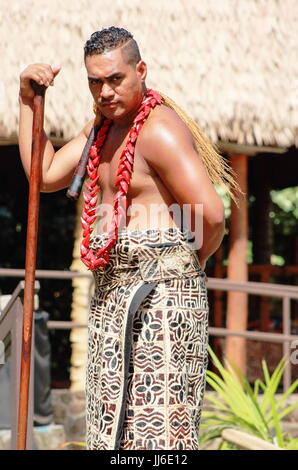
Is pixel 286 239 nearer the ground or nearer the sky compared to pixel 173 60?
nearer the ground

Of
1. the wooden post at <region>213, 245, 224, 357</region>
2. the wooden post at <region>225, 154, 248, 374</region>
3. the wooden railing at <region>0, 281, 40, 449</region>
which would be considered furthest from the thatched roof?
the wooden railing at <region>0, 281, 40, 449</region>

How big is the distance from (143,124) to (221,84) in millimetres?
5034

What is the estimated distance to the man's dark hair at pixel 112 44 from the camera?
3.10 m

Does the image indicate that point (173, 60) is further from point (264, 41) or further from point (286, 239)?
point (286, 239)

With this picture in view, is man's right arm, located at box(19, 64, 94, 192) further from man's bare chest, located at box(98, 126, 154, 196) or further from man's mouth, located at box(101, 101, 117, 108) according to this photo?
man's mouth, located at box(101, 101, 117, 108)

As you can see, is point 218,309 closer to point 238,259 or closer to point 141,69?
point 238,259

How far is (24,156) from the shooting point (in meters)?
3.40

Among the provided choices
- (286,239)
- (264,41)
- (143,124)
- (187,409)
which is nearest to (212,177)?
(143,124)

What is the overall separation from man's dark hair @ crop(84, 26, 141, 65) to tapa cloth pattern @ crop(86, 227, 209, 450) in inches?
20.7

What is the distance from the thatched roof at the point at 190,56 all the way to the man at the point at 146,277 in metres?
4.45

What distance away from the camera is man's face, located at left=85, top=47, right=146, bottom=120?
3.08 metres

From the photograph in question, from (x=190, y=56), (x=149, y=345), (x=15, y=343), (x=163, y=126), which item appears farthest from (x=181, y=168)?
(x=190, y=56)

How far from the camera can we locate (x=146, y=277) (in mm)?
3111

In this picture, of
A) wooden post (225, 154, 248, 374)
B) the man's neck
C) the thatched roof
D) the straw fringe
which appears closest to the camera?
the man's neck
